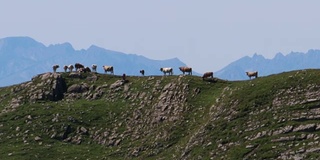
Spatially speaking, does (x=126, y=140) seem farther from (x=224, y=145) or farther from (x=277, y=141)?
(x=277, y=141)

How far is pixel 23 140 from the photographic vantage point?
10412 centimetres

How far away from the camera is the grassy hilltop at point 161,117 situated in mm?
86188

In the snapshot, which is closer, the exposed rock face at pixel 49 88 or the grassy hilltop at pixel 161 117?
the grassy hilltop at pixel 161 117

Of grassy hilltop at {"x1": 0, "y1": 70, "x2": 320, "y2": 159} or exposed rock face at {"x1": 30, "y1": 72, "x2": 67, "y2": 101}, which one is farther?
exposed rock face at {"x1": 30, "y1": 72, "x2": 67, "y2": 101}

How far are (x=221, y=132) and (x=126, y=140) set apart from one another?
58.5 ft

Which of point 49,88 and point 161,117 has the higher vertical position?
point 49,88

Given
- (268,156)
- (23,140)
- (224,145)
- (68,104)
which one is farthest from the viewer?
(68,104)

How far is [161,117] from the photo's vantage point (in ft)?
340

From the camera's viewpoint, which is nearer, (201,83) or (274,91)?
(274,91)

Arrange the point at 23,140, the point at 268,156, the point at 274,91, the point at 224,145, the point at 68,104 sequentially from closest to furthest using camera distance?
the point at 268,156 → the point at 224,145 → the point at 274,91 → the point at 23,140 → the point at 68,104

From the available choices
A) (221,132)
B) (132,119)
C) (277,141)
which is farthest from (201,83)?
(277,141)

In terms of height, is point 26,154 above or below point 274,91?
below

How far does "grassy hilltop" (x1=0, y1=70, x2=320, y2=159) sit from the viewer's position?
8619cm

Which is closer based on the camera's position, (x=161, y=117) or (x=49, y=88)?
(x=161, y=117)
